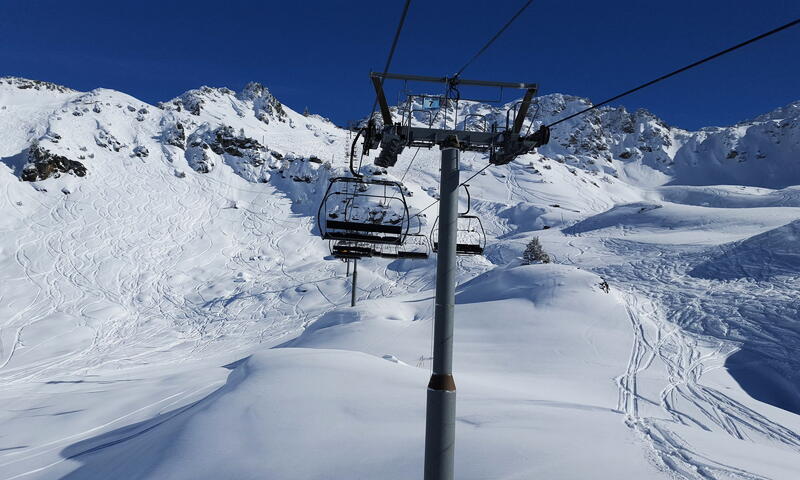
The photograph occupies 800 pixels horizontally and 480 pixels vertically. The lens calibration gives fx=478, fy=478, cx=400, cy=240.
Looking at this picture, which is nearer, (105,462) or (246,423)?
(246,423)

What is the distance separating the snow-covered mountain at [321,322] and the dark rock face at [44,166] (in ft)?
0.70

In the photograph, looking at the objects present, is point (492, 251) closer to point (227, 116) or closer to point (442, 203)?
point (442, 203)

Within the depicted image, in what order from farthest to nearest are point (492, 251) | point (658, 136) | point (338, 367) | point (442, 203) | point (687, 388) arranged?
point (658, 136) < point (492, 251) < point (687, 388) < point (338, 367) < point (442, 203)

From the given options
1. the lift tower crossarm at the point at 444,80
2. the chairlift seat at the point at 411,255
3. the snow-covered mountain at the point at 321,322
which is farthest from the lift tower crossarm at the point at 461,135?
the chairlift seat at the point at 411,255

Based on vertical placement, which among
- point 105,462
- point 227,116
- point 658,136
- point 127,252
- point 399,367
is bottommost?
point 105,462

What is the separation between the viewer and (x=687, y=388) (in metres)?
16.6

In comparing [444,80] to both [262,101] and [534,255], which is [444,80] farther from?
[262,101]

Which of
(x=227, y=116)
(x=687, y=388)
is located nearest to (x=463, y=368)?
(x=687, y=388)

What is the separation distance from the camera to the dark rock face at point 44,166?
49.7 meters

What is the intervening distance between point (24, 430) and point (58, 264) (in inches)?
1201

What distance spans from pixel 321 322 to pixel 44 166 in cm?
4297

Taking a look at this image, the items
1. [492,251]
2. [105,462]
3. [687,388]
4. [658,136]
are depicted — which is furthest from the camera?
[658,136]

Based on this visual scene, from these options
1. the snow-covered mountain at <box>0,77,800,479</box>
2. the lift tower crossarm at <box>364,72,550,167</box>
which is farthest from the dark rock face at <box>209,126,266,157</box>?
the lift tower crossarm at <box>364,72,550,167</box>

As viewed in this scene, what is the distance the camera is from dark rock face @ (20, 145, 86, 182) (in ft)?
163
